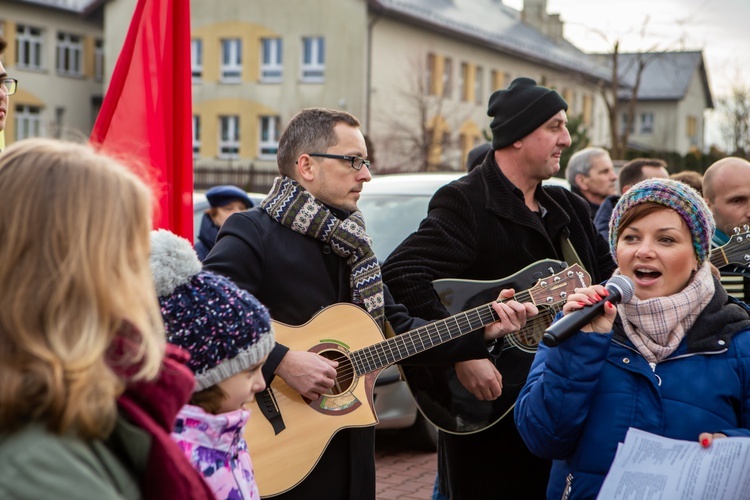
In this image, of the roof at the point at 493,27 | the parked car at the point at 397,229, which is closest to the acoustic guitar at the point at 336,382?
the parked car at the point at 397,229

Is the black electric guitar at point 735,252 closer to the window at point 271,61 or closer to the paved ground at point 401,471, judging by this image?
the paved ground at point 401,471

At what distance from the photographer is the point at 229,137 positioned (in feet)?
139

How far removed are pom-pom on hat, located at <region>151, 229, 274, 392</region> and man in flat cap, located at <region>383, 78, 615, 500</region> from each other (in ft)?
6.27

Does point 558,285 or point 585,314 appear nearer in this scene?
point 585,314

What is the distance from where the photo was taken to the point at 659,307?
2984mm

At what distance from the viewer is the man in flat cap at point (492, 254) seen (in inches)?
166

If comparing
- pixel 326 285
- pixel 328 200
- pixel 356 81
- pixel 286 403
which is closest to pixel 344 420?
pixel 286 403

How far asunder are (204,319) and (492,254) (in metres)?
2.15

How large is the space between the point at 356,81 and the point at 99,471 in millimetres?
37722

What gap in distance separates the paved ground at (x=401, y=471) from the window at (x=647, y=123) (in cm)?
6095

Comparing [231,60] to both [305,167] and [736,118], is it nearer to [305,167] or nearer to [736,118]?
[736,118]

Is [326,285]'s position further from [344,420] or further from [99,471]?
[99,471]

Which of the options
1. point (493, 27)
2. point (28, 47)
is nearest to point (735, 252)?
point (28, 47)

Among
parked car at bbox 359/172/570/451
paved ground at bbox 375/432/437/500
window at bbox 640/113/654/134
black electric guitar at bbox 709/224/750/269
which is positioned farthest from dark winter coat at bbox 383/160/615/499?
window at bbox 640/113/654/134
